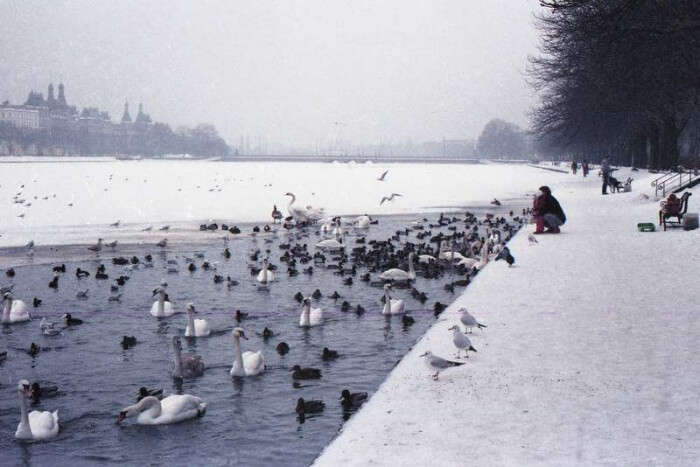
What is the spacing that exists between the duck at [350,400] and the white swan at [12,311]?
27.2ft

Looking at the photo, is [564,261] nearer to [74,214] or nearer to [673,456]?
[673,456]

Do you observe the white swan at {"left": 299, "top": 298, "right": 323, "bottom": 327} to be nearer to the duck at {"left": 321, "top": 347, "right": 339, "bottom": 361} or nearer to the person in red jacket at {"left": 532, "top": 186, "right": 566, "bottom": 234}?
the duck at {"left": 321, "top": 347, "right": 339, "bottom": 361}

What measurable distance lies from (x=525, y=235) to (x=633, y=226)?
3793 millimetres

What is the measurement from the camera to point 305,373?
494 inches

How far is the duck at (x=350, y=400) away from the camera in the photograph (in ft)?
36.7

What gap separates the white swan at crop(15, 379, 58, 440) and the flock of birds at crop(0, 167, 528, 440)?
0.5 inches

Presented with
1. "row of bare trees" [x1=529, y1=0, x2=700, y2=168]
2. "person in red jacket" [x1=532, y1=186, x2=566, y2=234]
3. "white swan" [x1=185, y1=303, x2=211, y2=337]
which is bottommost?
"white swan" [x1=185, y1=303, x2=211, y2=337]

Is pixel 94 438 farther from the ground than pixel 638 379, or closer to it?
closer to it

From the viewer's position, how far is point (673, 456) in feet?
25.6

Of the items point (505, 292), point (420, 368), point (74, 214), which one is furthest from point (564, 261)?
point (74, 214)

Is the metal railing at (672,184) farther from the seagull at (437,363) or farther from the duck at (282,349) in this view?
the seagull at (437,363)

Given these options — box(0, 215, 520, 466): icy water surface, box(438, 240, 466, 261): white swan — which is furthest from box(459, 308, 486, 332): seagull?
box(438, 240, 466, 261): white swan

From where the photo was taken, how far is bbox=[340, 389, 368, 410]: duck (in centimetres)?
1119

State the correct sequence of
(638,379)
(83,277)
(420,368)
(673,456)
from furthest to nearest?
(83,277)
(420,368)
(638,379)
(673,456)
